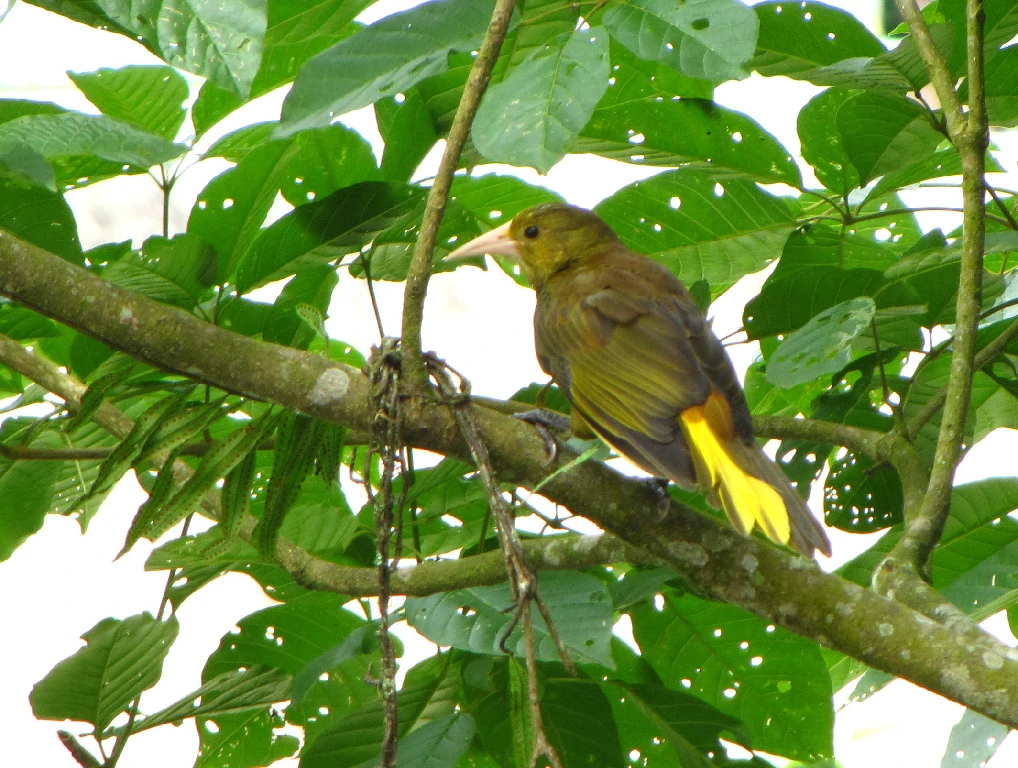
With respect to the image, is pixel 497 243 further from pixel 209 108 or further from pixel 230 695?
pixel 230 695

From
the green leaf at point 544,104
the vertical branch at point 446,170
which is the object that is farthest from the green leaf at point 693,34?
the vertical branch at point 446,170

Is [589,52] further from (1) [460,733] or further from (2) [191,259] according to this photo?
(1) [460,733]

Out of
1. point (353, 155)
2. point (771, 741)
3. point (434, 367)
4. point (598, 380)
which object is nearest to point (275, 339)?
point (353, 155)

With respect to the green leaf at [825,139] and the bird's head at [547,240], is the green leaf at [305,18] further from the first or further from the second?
the green leaf at [825,139]

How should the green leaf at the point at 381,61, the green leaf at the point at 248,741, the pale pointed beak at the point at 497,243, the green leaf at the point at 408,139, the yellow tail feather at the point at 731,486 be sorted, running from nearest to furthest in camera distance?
the green leaf at the point at 381,61
the yellow tail feather at the point at 731,486
the green leaf at the point at 408,139
the green leaf at the point at 248,741
the pale pointed beak at the point at 497,243

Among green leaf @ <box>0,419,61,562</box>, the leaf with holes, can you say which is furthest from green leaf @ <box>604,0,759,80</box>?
green leaf @ <box>0,419,61,562</box>

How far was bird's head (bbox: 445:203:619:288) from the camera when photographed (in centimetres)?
283

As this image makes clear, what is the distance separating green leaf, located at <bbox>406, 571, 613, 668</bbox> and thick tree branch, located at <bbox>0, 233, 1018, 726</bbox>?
12 cm

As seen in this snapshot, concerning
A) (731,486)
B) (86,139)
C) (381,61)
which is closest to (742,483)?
(731,486)

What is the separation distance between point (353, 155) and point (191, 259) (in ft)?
1.34

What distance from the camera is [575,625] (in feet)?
5.57

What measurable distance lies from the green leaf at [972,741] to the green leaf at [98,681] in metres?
1.39

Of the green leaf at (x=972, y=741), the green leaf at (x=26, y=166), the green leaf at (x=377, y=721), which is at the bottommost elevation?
the green leaf at (x=972, y=741)

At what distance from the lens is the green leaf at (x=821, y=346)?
180 centimetres
